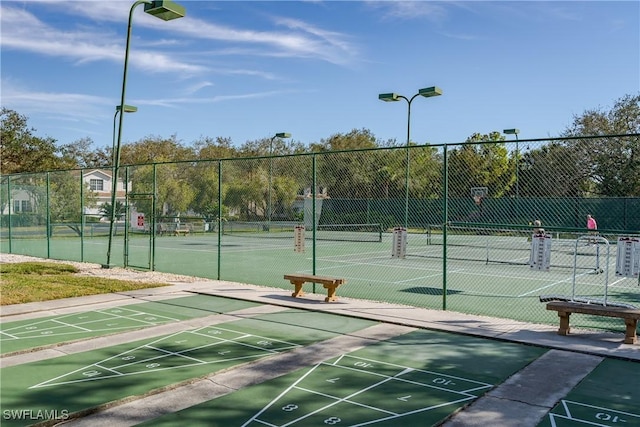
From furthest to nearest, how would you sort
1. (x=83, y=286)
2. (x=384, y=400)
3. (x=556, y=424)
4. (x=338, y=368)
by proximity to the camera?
(x=83, y=286) → (x=338, y=368) → (x=384, y=400) → (x=556, y=424)

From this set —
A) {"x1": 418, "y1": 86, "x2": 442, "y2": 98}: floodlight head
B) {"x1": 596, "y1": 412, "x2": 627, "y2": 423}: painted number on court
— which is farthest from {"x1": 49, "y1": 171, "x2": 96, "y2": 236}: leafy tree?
{"x1": 596, "y1": 412, "x2": 627, "y2": 423}: painted number on court

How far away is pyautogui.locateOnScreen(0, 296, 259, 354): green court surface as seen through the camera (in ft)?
26.1

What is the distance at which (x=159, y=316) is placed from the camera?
380 inches

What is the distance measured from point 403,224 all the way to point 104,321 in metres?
21.5

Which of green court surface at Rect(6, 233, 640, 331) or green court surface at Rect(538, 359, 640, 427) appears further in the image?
green court surface at Rect(6, 233, 640, 331)

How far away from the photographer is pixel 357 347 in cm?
767

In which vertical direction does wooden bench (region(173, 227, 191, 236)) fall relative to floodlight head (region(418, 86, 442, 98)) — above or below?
below

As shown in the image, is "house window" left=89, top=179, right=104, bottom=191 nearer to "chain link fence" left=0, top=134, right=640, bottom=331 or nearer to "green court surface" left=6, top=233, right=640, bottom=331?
"chain link fence" left=0, top=134, right=640, bottom=331

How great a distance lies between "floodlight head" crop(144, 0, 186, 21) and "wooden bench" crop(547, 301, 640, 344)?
10.2m

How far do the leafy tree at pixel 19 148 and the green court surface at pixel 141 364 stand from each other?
45268 millimetres

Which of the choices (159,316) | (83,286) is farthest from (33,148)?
(159,316)

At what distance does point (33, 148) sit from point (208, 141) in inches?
784

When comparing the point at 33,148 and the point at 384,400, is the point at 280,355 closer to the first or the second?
the point at 384,400

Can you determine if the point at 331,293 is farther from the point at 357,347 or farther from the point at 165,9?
the point at 165,9
